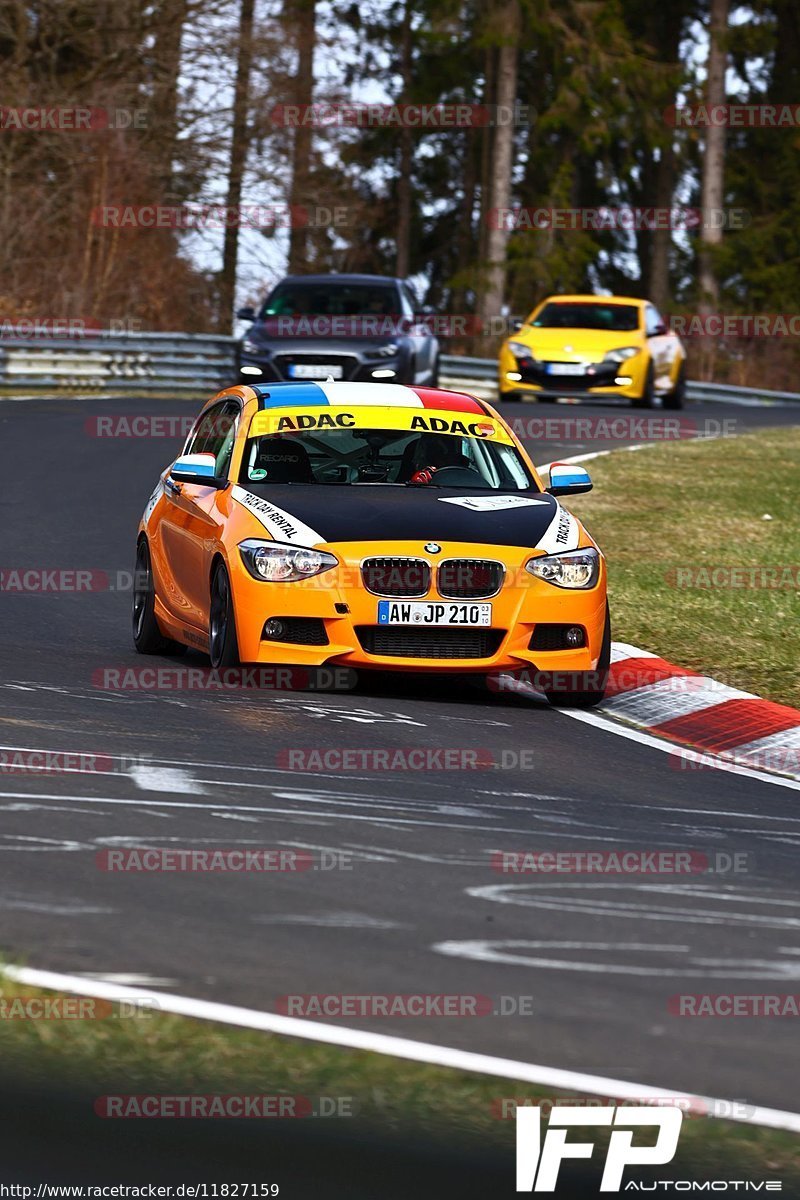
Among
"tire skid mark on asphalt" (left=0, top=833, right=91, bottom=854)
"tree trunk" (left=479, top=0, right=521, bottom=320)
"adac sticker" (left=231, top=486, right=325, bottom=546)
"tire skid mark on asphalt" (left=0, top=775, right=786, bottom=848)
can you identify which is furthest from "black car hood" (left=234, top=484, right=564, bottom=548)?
"tree trunk" (left=479, top=0, right=521, bottom=320)

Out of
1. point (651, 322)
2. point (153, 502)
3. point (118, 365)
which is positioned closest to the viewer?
point (153, 502)

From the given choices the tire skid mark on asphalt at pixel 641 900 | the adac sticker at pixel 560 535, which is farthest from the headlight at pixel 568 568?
the tire skid mark on asphalt at pixel 641 900

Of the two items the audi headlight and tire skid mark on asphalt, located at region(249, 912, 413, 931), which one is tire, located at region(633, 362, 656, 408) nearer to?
the audi headlight

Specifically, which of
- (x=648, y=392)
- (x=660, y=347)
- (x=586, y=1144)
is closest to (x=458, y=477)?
(x=586, y=1144)

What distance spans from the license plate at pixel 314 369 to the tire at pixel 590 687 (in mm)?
15317

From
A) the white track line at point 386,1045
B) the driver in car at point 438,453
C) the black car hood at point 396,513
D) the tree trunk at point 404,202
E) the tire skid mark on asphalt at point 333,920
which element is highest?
the tree trunk at point 404,202

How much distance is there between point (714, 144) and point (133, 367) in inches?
991

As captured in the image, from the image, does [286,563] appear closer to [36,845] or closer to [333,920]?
[36,845]

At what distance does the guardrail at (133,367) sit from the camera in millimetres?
30109

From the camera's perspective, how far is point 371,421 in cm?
1129

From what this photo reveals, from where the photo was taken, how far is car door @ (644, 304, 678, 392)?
98.3ft

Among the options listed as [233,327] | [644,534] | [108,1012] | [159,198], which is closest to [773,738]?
[108,1012]

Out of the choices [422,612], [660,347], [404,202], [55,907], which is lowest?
[55,907]

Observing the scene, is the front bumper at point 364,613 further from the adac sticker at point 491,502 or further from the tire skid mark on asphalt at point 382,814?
the tire skid mark on asphalt at point 382,814
